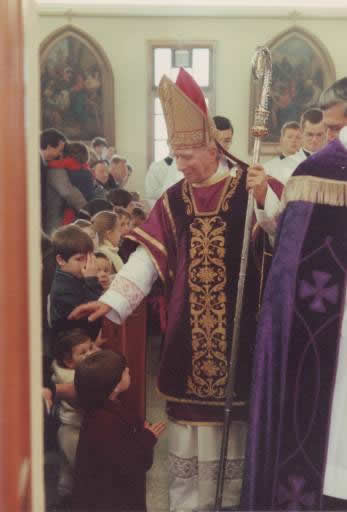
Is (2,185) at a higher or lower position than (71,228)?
higher

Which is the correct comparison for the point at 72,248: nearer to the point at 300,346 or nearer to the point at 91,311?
the point at 91,311

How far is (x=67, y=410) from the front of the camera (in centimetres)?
235

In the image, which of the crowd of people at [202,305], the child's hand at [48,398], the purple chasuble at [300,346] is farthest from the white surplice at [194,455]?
the child's hand at [48,398]

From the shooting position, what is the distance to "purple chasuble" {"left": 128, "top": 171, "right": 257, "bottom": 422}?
2.42m

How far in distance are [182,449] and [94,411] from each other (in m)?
0.36

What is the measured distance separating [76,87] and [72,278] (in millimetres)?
626

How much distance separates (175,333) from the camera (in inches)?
96.2

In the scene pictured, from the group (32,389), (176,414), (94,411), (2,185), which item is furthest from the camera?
(176,414)

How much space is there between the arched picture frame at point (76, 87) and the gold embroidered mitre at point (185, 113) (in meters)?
0.19

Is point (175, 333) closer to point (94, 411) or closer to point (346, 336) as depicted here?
point (94, 411)

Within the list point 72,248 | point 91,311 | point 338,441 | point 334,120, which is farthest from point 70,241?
point 338,441

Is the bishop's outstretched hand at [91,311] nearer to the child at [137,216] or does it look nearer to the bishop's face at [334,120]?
the child at [137,216]

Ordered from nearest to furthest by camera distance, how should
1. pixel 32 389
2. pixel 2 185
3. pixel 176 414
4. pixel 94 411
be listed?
1. pixel 2 185
2. pixel 32 389
3. pixel 94 411
4. pixel 176 414

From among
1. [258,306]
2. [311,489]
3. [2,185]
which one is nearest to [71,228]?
[2,185]
